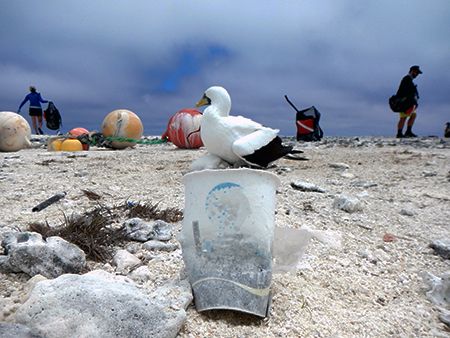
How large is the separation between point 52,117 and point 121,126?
4.88m

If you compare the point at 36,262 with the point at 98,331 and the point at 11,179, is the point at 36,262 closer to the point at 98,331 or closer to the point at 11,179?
the point at 98,331

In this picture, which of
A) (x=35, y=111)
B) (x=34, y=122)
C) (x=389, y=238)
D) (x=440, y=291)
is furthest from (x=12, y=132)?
(x=440, y=291)

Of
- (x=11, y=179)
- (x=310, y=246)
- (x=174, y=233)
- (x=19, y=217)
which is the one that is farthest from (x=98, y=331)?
(x=11, y=179)

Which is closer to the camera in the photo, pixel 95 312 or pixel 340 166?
pixel 95 312

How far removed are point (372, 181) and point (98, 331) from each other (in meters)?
4.42

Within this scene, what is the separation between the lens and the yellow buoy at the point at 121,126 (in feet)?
30.6

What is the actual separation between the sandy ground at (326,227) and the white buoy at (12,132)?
2.33m

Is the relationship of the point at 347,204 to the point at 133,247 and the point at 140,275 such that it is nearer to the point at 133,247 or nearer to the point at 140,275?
the point at 133,247

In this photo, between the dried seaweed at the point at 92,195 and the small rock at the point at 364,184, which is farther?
the small rock at the point at 364,184

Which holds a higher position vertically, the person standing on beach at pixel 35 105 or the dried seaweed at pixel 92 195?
the person standing on beach at pixel 35 105

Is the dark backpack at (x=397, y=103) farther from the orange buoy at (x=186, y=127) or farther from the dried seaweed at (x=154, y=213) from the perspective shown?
the dried seaweed at (x=154, y=213)

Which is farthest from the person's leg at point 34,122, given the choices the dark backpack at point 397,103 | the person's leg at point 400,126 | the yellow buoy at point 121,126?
the person's leg at point 400,126

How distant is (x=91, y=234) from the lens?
243cm

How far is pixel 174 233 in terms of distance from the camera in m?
2.70
